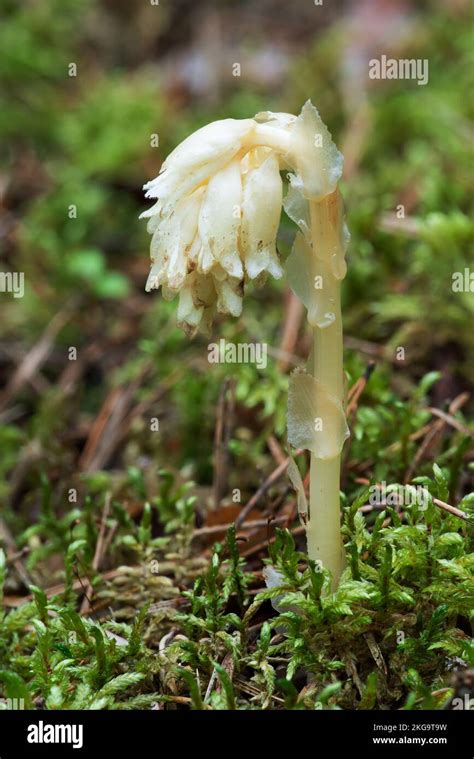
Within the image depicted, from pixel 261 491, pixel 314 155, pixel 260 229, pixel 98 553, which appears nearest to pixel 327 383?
pixel 260 229

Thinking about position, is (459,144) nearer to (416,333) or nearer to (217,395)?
(416,333)

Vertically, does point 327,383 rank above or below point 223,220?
below

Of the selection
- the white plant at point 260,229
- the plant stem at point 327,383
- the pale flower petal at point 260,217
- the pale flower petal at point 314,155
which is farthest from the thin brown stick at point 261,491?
the pale flower petal at point 314,155

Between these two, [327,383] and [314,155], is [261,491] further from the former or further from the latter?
[314,155]

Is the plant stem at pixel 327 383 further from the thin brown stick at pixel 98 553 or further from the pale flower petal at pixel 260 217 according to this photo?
the thin brown stick at pixel 98 553

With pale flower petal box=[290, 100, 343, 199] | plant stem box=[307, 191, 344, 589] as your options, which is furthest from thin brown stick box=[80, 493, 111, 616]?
pale flower petal box=[290, 100, 343, 199]

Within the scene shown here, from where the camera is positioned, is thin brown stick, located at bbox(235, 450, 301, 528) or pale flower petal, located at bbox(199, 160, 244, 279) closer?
pale flower petal, located at bbox(199, 160, 244, 279)

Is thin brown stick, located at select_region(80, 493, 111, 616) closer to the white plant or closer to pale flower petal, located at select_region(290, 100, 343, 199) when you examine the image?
the white plant
